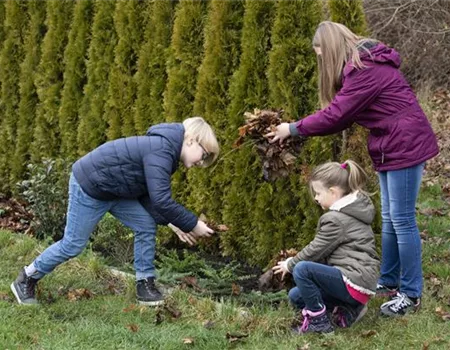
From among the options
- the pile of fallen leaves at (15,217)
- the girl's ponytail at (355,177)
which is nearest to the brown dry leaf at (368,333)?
the girl's ponytail at (355,177)

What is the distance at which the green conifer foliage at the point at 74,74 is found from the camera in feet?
25.1

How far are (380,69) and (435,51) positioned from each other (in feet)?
33.0

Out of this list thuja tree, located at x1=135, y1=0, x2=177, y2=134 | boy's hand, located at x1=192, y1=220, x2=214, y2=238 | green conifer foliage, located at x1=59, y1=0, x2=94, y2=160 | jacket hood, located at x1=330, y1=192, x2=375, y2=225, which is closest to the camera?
jacket hood, located at x1=330, y1=192, x2=375, y2=225

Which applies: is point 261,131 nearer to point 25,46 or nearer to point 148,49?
point 148,49

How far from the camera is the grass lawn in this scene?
172 inches

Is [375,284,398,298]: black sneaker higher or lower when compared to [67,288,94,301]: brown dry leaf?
lower

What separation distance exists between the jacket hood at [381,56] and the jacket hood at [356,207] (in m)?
0.91

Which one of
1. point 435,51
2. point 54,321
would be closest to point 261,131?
point 54,321

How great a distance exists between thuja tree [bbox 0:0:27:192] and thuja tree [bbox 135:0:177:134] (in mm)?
2509

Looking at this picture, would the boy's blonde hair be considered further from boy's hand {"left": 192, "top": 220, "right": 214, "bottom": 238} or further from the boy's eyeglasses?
boy's hand {"left": 192, "top": 220, "right": 214, "bottom": 238}

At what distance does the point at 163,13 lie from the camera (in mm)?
6680

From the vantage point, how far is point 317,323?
4.56 meters

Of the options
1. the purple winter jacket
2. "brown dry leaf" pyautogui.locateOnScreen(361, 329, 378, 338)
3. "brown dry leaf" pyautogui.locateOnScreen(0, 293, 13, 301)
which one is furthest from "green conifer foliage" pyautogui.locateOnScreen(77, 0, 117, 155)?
"brown dry leaf" pyautogui.locateOnScreen(361, 329, 378, 338)

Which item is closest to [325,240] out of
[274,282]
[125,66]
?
[274,282]
